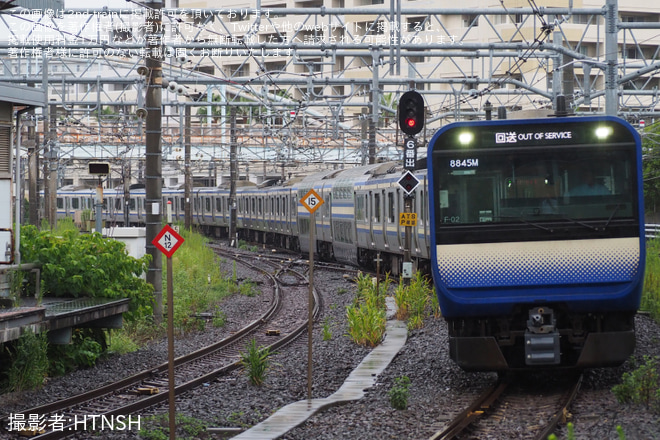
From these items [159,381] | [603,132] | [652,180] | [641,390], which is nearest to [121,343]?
[159,381]

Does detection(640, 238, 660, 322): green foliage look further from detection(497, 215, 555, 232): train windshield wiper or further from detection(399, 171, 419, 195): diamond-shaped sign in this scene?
detection(497, 215, 555, 232): train windshield wiper

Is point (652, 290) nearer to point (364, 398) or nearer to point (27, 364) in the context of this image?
point (364, 398)

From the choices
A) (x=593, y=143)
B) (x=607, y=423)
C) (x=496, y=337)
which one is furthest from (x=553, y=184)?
(x=607, y=423)

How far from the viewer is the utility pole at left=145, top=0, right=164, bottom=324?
1527 centimetres

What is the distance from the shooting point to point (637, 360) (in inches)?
440

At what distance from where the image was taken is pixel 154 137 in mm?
15742

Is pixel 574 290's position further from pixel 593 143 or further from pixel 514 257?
pixel 593 143

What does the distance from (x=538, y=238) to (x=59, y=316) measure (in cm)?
559

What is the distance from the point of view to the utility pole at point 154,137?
15.3 m

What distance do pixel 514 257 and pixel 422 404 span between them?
1.79m

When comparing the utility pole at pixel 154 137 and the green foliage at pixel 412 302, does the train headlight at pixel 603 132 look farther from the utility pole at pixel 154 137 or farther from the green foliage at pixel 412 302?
the utility pole at pixel 154 137

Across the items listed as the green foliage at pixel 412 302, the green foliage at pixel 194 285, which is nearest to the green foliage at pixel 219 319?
the green foliage at pixel 194 285

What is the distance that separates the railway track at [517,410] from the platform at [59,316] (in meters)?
4.85

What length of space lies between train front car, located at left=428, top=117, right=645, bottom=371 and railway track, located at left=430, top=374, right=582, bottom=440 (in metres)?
0.36
